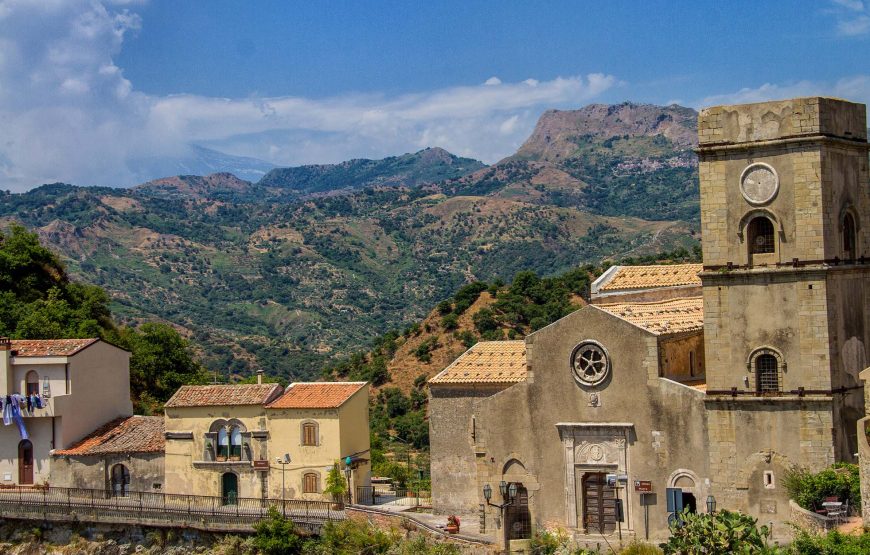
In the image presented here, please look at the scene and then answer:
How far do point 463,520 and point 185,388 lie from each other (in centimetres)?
1293

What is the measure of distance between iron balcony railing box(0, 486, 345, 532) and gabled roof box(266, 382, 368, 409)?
335 centimetres

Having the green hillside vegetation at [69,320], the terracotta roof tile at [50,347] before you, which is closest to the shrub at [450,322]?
the green hillside vegetation at [69,320]

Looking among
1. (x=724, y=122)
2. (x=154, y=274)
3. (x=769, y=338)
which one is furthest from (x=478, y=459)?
(x=154, y=274)

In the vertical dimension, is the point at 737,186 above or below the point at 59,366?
above

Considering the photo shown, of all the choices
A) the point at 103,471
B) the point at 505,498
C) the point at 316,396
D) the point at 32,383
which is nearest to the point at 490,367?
the point at 505,498

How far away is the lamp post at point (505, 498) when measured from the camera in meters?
36.0

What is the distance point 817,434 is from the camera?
33.6m

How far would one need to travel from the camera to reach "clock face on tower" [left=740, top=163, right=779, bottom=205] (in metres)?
34.6

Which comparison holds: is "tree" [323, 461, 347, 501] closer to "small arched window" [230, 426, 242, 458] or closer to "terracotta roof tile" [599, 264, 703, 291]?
"small arched window" [230, 426, 242, 458]

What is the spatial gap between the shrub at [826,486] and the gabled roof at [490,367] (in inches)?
385

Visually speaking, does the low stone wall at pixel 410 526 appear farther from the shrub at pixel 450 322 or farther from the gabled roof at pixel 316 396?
the shrub at pixel 450 322

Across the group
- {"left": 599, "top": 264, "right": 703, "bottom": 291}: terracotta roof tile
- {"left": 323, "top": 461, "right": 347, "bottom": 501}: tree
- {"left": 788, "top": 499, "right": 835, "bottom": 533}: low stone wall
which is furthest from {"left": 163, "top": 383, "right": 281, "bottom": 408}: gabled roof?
{"left": 788, "top": 499, "right": 835, "bottom": 533}: low stone wall

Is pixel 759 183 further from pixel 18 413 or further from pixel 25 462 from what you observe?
pixel 25 462

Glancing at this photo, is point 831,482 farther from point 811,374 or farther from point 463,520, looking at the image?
point 463,520
